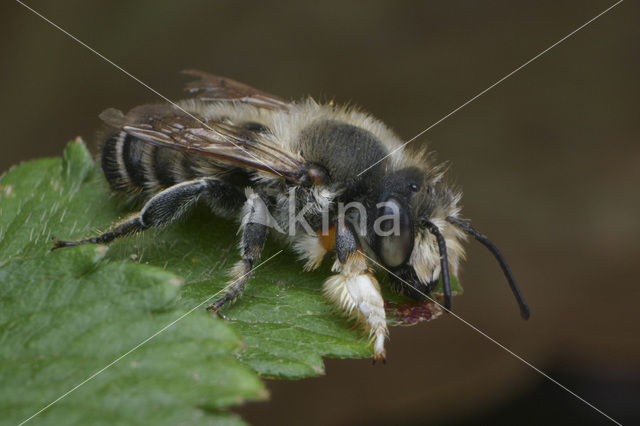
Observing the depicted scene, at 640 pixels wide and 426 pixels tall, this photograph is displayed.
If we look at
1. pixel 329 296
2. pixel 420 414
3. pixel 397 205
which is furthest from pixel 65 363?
pixel 420 414

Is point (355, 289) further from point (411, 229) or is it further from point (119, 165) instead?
point (119, 165)

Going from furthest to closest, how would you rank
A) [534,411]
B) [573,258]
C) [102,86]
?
1. [102,86]
2. [573,258]
3. [534,411]

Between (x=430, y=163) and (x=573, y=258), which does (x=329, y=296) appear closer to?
(x=430, y=163)

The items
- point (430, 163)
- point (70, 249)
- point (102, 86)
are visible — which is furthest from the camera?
point (102, 86)

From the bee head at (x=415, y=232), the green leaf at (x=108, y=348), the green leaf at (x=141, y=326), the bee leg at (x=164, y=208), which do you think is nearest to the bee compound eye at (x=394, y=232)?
the bee head at (x=415, y=232)

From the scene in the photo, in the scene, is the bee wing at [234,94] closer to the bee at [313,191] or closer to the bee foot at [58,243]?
the bee at [313,191]

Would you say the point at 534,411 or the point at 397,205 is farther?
the point at 534,411

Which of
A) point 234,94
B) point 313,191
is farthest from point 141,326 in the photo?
point 234,94

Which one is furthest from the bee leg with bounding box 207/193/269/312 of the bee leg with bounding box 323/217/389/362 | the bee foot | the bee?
the bee foot
